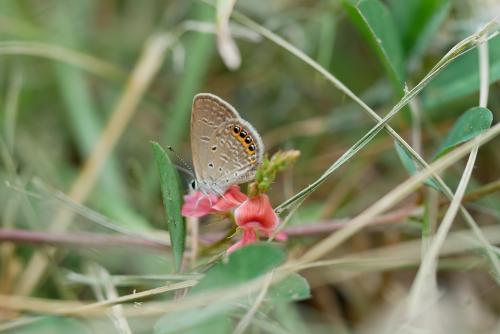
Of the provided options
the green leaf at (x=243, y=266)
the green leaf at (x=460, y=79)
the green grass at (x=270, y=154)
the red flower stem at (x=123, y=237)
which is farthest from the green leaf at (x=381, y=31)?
the green leaf at (x=243, y=266)

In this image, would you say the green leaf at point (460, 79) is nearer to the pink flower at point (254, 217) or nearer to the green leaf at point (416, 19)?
the green leaf at point (416, 19)

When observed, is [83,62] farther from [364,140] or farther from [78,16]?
[364,140]

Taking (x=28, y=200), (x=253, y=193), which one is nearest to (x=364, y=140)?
(x=253, y=193)

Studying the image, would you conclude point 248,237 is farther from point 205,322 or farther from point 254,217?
point 205,322

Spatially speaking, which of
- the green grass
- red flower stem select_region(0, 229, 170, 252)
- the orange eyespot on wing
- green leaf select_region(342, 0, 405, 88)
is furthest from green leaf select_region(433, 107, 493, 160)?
red flower stem select_region(0, 229, 170, 252)

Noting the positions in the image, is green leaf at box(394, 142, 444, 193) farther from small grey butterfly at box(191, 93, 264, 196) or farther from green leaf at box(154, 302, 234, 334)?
green leaf at box(154, 302, 234, 334)

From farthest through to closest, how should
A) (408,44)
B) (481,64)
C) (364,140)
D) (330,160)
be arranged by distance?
1. (330,160)
2. (408,44)
3. (481,64)
4. (364,140)

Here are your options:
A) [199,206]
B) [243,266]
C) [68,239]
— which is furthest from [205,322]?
[68,239]
